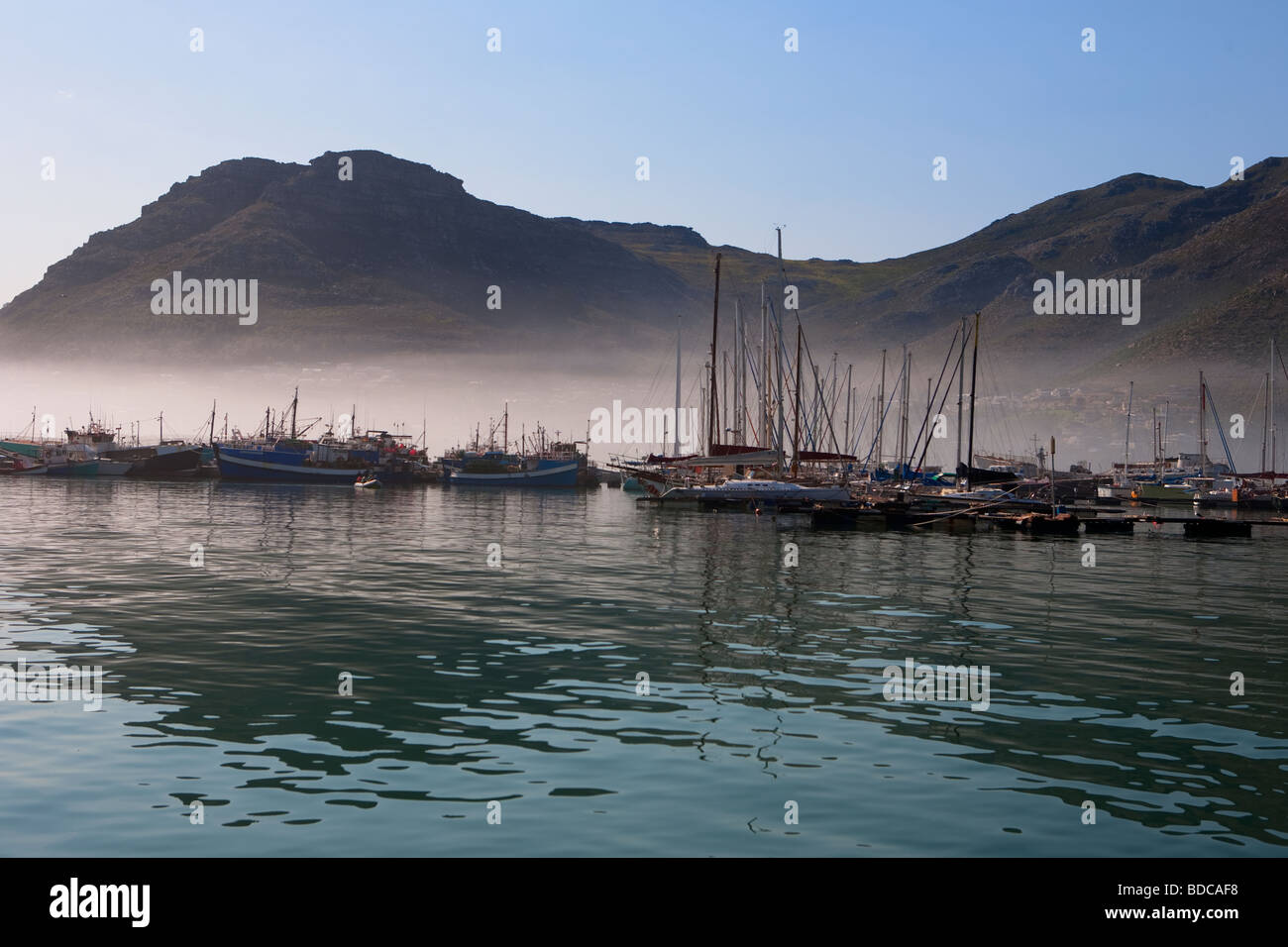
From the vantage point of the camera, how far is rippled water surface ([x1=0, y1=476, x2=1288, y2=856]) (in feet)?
48.1

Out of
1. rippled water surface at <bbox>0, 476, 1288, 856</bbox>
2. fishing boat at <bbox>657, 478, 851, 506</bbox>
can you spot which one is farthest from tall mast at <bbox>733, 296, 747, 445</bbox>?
rippled water surface at <bbox>0, 476, 1288, 856</bbox>

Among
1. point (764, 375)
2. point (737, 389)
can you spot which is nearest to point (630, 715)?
point (764, 375)

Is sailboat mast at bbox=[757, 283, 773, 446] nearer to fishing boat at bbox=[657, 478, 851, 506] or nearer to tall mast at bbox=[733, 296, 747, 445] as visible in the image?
tall mast at bbox=[733, 296, 747, 445]

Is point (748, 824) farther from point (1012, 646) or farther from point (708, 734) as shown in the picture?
point (1012, 646)

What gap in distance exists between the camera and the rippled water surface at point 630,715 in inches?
577

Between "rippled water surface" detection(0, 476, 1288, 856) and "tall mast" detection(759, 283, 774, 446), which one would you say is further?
"tall mast" detection(759, 283, 774, 446)

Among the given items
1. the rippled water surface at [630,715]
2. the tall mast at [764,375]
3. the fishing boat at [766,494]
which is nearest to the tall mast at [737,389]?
the tall mast at [764,375]

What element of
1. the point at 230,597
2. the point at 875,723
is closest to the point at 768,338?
the point at 230,597

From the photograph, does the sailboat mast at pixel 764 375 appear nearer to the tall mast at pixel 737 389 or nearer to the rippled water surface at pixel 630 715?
the tall mast at pixel 737 389

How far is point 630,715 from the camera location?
21.1 m

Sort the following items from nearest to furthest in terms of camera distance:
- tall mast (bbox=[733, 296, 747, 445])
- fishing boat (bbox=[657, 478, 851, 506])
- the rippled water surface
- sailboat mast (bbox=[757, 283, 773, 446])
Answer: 1. the rippled water surface
2. fishing boat (bbox=[657, 478, 851, 506])
3. sailboat mast (bbox=[757, 283, 773, 446])
4. tall mast (bbox=[733, 296, 747, 445])

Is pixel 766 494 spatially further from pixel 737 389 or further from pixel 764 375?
pixel 737 389

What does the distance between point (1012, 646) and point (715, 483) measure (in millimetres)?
83465
